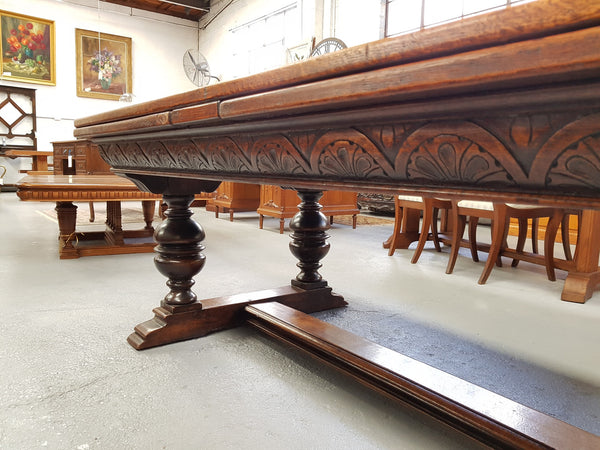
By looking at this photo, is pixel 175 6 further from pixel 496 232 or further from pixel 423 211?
pixel 496 232

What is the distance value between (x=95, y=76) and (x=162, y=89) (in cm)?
184

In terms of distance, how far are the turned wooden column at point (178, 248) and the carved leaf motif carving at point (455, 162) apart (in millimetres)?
1285

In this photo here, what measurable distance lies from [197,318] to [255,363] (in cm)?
37

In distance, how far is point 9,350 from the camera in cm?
168

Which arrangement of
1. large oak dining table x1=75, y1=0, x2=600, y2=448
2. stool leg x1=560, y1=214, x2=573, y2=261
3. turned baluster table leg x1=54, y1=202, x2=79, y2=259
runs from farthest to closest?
turned baluster table leg x1=54, y1=202, x2=79, y2=259, stool leg x1=560, y1=214, x2=573, y2=261, large oak dining table x1=75, y1=0, x2=600, y2=448

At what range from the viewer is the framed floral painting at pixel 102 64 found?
11484 mm

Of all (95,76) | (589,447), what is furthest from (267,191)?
(95,76)

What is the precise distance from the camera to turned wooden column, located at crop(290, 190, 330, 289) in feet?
7.16

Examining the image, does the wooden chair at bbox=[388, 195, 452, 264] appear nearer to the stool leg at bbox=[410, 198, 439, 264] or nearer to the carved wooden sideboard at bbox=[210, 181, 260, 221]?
the stool leg at bbox=[410, 198, 439, 264]

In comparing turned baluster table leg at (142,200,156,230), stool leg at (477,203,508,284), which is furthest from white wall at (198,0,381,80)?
stool leg at (477,203,508,284)

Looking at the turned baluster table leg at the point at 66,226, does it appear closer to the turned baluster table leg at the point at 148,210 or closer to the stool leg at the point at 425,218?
the turned baluster table leg at the point at 148,210

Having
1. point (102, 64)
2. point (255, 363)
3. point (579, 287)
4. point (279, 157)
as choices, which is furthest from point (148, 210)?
point (102, 64)

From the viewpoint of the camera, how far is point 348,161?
74cm

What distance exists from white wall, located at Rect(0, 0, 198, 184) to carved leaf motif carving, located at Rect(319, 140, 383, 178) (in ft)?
36.4
